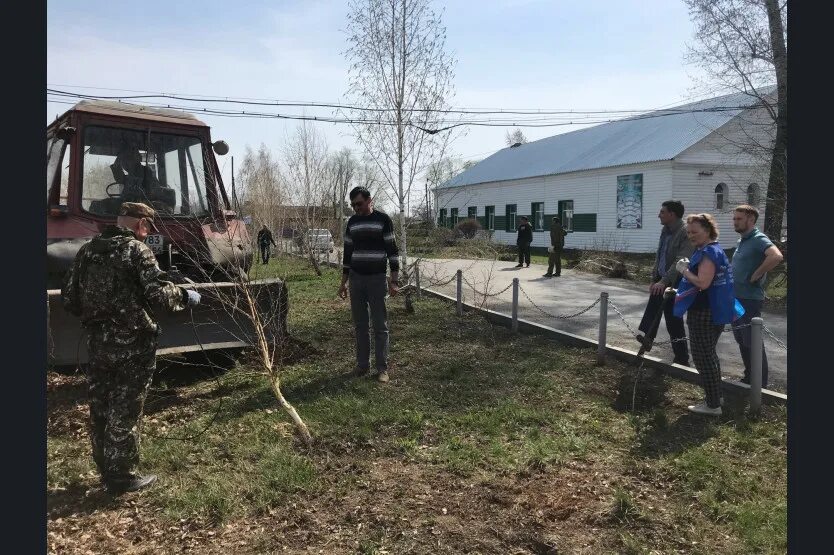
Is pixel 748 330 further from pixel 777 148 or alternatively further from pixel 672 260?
pixel 777 148

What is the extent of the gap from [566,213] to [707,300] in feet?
83.9

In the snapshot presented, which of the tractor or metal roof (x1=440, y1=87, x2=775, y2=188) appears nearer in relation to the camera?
the tractor

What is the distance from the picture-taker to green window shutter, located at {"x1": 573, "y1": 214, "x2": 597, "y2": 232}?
27688 millimetres

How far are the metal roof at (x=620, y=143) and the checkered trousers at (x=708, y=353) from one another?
52.5ft

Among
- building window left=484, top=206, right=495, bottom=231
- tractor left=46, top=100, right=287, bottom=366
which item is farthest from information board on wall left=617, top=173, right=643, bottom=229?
tractor left=46, top=100, right=287, bottom=366

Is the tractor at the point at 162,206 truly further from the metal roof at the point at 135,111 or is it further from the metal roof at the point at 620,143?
the metal roof at the point at 620,143

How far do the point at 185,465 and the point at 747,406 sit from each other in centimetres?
458

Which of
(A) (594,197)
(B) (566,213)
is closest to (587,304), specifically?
(A) (594,197)

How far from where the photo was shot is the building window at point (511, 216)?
3478cm

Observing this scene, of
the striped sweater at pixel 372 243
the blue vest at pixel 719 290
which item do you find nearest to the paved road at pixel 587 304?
the blue vest at pixel 719 290

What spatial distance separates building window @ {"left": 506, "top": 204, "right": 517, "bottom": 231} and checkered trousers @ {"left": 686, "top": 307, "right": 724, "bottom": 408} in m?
30.0

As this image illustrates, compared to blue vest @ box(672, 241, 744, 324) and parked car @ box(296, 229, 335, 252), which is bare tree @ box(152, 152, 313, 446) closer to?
blue vest @ box(672, 241, 744, 324)

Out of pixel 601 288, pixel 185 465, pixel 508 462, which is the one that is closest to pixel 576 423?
pixel 508 462

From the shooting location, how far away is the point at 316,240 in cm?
1817
